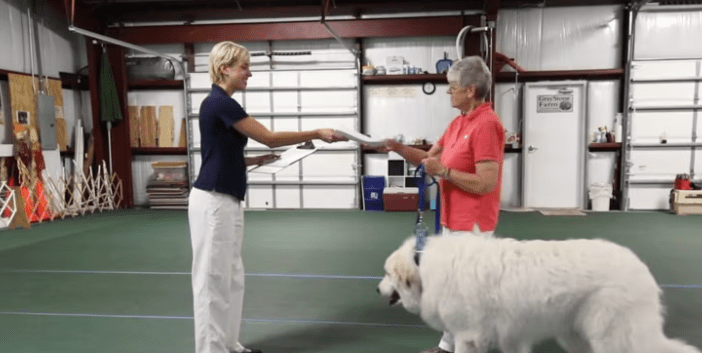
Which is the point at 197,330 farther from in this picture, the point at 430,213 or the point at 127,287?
the point at 430,213

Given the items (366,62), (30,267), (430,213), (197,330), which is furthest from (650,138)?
(30,267)

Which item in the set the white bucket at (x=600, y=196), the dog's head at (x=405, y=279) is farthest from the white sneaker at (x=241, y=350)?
the white bucket at (x=600, y=196)

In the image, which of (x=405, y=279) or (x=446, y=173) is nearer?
(x=405, y=279)

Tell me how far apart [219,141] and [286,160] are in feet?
1.75

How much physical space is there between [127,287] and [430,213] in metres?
6.63

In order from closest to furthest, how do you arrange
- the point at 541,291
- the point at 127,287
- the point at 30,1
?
the point at 541,291 < the point at 127,287 < the point at 30,1

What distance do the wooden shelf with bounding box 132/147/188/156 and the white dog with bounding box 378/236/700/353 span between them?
10.2 m

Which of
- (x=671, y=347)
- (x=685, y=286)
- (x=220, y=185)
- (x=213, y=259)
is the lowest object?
(x=685, y=286)

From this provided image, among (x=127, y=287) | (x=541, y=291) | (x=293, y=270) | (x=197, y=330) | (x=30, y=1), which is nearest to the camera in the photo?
(x=541, y=291)

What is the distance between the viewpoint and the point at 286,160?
308 centimetres

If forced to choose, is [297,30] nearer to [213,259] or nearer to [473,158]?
[213,259]

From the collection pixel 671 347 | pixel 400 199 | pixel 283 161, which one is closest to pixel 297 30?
pixel 400 199

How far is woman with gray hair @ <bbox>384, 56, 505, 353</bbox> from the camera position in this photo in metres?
2.45

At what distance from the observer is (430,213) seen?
32.8ft
